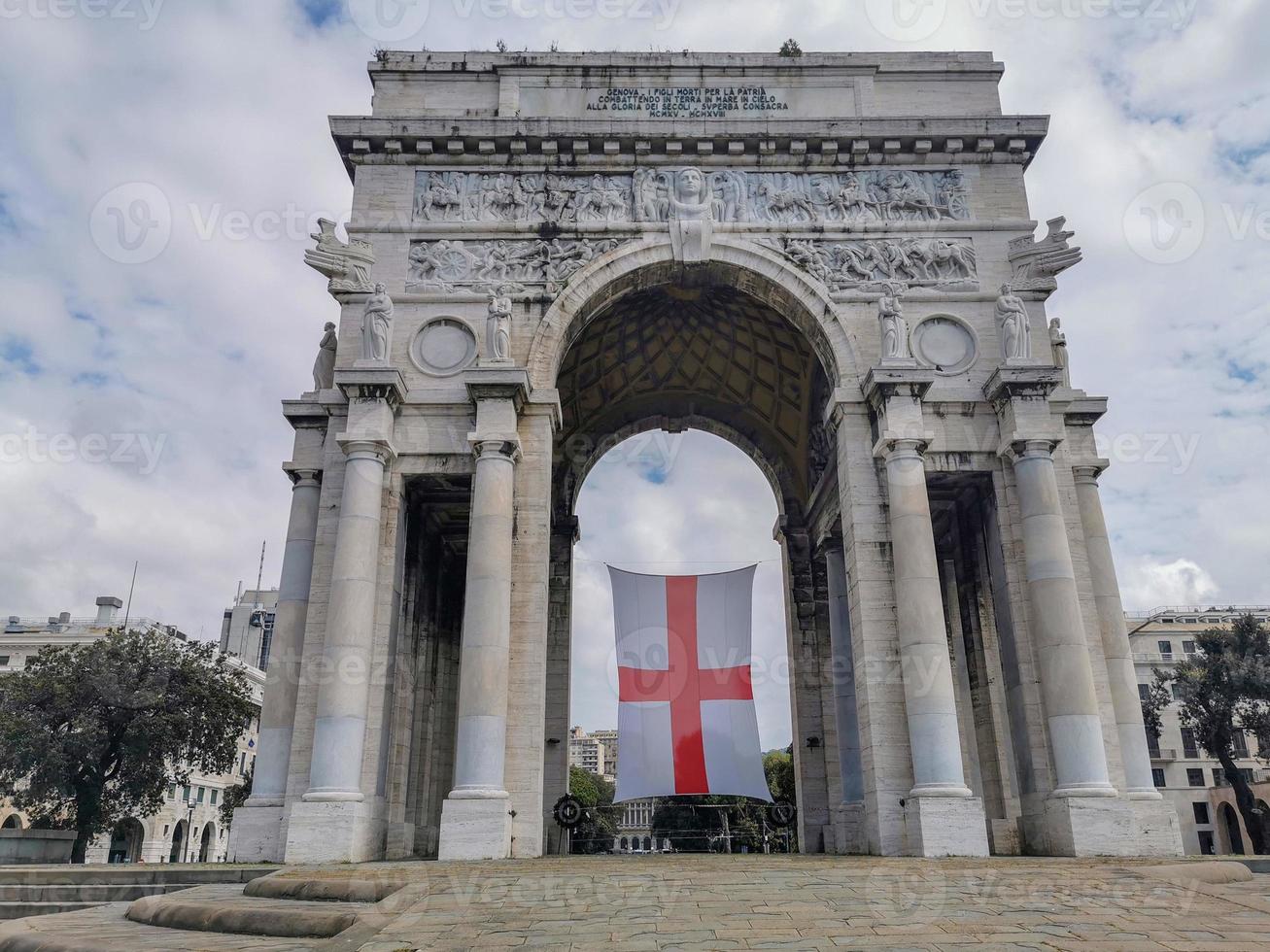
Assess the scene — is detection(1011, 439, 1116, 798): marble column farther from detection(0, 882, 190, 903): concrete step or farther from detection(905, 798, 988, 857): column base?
detection(0, 882, 190, 903): concrete step

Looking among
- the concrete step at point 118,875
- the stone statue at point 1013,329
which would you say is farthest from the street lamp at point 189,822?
the stone statue at point 1013,329

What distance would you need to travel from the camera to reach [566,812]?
87.6ft

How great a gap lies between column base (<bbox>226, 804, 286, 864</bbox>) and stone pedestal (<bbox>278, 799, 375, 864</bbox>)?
4.45 ft

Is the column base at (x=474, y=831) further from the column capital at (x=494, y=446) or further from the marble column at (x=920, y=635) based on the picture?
the marble column at (x=920, y=635)

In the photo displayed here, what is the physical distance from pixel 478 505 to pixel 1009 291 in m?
13.2

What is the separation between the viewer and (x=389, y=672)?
20.2 metres

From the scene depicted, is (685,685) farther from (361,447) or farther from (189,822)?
(189,822)

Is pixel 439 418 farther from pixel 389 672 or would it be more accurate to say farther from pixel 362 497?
pixel 389 672

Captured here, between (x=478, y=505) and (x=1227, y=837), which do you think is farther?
(x=1227, y=837)

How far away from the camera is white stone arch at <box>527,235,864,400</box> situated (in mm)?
22184

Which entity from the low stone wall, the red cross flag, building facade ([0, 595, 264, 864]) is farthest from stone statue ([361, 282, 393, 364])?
building facade ([0, 595, 264, 864])

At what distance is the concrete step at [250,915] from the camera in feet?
29.9

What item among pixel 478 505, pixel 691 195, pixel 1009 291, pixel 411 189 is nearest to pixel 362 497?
pixel 478 505

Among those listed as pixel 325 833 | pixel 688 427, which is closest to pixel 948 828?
pixel 325 833
